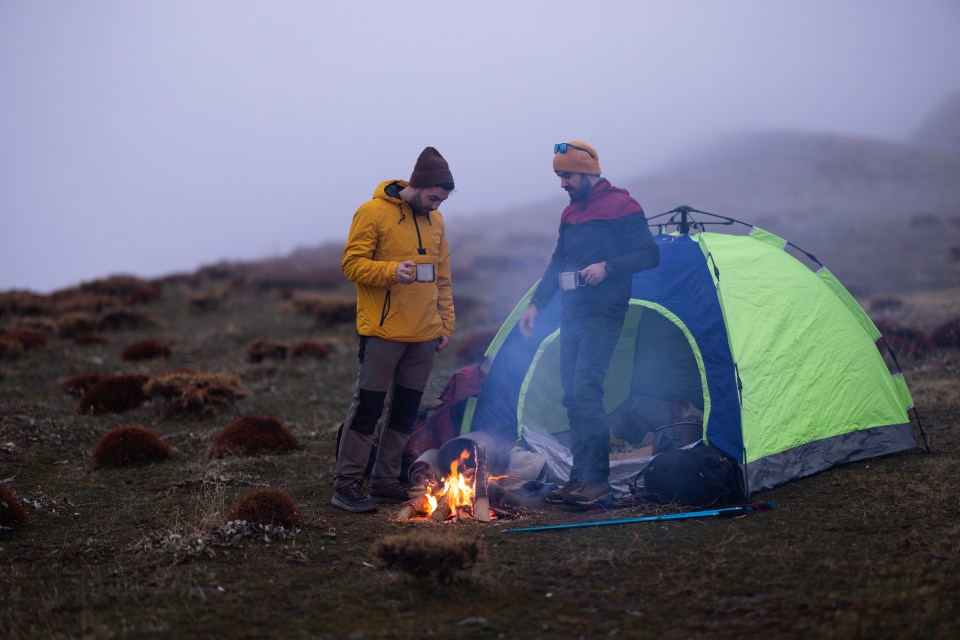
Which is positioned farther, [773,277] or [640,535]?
[773,277]

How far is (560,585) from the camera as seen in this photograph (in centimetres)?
419

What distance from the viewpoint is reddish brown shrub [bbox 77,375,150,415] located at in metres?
9.84

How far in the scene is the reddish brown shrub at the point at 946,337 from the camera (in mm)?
10953

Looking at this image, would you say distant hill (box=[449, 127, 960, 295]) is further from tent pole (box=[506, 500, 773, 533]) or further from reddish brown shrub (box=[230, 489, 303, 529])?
reddish brown shrub (box=[230, 489, 303, 529])

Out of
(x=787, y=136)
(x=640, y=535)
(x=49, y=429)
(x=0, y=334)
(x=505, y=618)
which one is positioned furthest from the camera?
(x=787, y=136)

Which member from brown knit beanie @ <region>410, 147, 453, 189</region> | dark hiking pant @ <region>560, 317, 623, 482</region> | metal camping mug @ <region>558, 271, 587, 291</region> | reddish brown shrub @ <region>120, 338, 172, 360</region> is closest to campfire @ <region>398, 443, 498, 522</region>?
dark hiking pant @ <region>560, 317, 623, 482</region>

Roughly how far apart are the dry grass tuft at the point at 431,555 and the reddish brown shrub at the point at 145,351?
422 inches

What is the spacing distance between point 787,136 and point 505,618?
65129mm

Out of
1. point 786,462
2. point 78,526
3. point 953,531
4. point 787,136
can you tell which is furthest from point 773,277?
point 787,136

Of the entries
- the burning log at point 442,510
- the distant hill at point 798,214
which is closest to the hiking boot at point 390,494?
the burning log at point 442,510

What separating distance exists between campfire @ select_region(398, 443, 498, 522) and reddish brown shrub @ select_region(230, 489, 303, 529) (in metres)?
0.75

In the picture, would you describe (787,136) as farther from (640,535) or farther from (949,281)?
(640,535)

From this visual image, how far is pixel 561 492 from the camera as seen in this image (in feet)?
19.6

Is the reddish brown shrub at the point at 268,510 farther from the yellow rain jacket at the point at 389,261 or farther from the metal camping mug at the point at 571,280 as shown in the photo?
the metal camping mug at the point at 571,280
